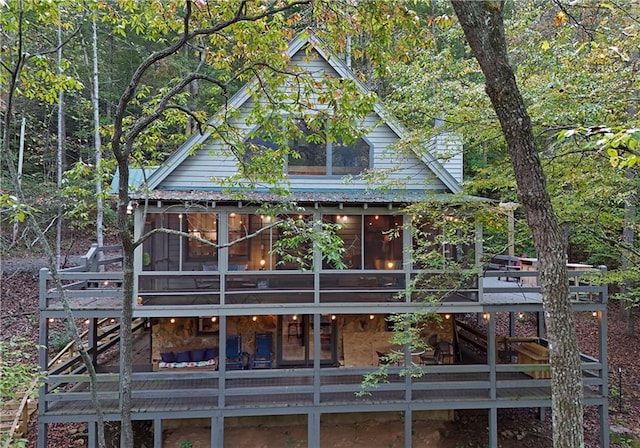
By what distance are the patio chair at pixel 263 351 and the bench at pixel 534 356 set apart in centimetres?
688

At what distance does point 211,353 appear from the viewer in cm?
1078

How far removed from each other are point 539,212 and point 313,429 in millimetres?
7130

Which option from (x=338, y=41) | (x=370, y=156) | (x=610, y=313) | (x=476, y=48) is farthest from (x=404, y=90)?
(x=610, y=313)

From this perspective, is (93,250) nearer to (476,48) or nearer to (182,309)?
(182,309)

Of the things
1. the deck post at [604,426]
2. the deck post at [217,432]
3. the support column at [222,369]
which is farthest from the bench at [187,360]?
the deck post at [604,426]

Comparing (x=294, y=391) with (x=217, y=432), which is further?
(x=294, y=391)

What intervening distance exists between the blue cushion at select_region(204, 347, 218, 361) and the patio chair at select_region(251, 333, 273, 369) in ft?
3.37

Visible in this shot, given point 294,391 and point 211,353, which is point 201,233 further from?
point 294,391

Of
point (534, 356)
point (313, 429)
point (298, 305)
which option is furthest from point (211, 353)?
point (534, 356)

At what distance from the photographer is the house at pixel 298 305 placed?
8.74m

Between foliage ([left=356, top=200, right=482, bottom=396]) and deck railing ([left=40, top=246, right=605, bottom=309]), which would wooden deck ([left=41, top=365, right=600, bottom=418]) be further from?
deck railing ([left=40, top=246, right=605, bottom=309])

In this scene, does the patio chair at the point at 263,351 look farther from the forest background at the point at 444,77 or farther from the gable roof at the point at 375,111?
the forest background at the point at 444,77

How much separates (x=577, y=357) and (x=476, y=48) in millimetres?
3307

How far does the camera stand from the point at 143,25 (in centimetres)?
572
